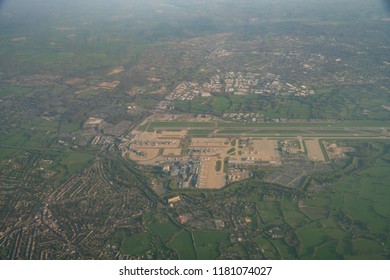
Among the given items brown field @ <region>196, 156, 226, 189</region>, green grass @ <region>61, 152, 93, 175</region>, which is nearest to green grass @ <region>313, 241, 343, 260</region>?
brown field @ <region>196, 156, 226, 189</region>

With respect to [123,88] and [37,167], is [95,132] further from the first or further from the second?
[123,88]

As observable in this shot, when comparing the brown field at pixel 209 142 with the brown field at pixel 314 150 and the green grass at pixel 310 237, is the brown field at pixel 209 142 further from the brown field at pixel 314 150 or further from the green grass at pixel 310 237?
the green grass at pixel 310 237

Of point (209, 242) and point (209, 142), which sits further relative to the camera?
point (209, 142)

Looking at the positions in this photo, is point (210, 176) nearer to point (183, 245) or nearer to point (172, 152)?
point (172, 152)

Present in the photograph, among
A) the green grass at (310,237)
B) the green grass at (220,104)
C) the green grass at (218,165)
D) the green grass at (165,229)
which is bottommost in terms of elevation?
the green grass at (220,104)

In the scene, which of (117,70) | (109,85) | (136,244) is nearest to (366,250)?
(136,244)

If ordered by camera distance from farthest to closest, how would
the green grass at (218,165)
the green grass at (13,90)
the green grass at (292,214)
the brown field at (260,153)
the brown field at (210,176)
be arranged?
the green grass at (13,90) < the brown field at (260,153) < the green grass at (218,165) < the brown field at (210,176) < the green grass at (292,214)

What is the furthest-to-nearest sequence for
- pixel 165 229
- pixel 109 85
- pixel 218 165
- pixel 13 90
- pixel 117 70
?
pixel 117 70 < pixel 109 85 < pixel 13 90 < pixel 218 165 < pixel 165 229

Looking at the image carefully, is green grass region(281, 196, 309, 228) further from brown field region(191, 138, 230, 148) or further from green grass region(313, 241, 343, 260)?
brown field region(191, 138, 230, 148)

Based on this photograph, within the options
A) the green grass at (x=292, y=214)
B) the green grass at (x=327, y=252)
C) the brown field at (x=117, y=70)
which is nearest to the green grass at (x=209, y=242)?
the green grass at (x=292, y=214)
